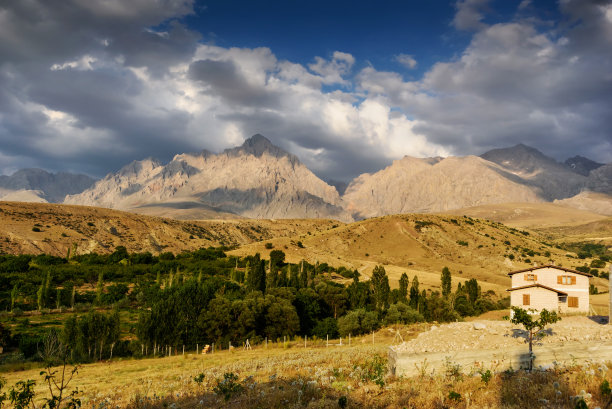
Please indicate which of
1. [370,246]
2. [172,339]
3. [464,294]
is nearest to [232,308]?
[172,339]

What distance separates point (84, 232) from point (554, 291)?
5713 inches

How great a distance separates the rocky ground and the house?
2973cm

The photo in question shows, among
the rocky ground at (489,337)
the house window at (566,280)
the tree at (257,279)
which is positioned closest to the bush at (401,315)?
the house window at (566,280)

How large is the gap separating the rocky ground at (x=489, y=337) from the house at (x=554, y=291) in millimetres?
29730

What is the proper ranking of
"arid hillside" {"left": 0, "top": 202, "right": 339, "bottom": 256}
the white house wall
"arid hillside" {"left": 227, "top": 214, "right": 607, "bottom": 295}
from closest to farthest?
the white house wall → "arid hillside" {"left": 0, "top": 202, "right": 339, "bottom": 256} → "arid hillside" {"left": 227, "top": 214, "right": 607, "bottom": 295}

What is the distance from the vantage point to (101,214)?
16025 cm

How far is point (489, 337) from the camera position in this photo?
22.7 m

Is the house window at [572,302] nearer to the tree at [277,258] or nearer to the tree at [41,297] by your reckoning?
the tree at [277,258]

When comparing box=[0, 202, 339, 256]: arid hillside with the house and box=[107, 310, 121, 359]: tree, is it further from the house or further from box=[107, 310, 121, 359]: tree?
the house

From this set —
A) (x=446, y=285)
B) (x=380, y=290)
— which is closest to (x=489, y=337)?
(x=380, y=290)

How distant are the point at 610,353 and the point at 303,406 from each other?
14.7 m

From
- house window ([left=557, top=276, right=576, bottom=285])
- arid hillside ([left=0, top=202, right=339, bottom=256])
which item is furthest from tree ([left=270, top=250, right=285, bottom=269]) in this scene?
house window ([left=557, top=276, right=576, bottom=285])

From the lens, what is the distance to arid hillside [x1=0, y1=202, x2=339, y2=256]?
382ft

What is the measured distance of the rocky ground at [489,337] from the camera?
66.2ft
